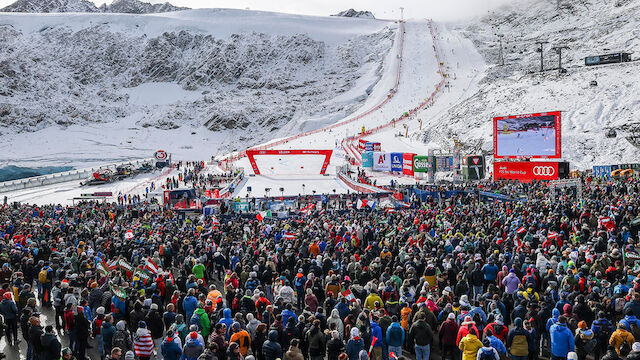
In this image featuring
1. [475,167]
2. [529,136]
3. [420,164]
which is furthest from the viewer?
[420,164]

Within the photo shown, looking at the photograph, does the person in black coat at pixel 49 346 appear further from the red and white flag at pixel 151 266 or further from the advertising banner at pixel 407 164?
the advertising banner at pixel 407 164

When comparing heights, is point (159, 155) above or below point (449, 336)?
above

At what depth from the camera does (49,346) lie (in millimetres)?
8906

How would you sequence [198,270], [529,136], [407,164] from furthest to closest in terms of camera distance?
[407,164] < [529,136] < [198,270]

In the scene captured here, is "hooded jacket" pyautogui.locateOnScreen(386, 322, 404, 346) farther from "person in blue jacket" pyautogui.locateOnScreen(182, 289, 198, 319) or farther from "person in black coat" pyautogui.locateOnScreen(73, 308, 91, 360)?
"person in black coat" pyautogui.locateOnScreen(73, 308, 91, 360)

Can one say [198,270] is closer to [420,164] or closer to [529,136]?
[529,136]

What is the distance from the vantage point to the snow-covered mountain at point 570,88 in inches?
1981

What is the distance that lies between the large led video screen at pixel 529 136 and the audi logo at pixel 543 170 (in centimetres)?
150

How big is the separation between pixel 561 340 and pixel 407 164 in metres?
42.6

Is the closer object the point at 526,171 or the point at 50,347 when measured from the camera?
the point at 50,347

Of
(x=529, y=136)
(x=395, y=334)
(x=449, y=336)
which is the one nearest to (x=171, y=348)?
(x=395, y=334)

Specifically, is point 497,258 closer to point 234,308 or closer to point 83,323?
point 234,308

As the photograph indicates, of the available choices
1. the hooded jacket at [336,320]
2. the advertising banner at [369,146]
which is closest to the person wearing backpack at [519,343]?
the hooded jacket at [336,320]

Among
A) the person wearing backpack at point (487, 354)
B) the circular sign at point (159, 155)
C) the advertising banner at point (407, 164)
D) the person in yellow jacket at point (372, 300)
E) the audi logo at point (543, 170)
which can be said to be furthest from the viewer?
the circular sign at point (159, 155)
